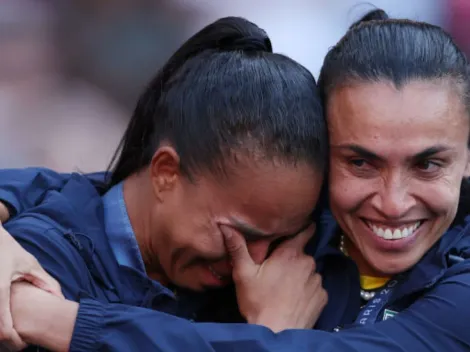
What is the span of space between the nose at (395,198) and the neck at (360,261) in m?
0.20

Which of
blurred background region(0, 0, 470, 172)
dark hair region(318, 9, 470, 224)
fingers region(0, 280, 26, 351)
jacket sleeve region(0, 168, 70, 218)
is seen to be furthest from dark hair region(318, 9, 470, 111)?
blurred background region(0, 0, 470, 172)

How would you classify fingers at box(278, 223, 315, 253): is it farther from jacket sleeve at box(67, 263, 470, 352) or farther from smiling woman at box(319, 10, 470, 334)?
jacket sleeve at box(67, 263, 470, 352)

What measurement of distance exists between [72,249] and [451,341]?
755mm

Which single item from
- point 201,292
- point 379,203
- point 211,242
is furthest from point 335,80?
point 201,292

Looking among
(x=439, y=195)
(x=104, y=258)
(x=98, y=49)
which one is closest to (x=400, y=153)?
(x=439, y=195)

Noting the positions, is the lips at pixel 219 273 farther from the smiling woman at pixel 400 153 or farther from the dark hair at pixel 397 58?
the dark hair at pixel 397 58

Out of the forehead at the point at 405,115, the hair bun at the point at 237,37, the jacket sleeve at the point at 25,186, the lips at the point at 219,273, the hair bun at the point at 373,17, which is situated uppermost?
the hair bun at the point at 373,17

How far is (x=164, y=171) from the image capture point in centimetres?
195

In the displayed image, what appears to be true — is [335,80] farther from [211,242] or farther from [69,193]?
[69,193]

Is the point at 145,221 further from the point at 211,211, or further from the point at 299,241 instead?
the point at 299,241

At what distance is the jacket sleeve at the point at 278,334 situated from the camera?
1649 millimetres

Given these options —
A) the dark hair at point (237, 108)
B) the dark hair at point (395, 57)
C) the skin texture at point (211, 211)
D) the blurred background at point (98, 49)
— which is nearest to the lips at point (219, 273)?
the skin texture at point (211, 211)

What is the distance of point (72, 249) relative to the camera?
1844 mm

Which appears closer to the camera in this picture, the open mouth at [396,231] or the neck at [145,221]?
the open mouth at [396,231]
